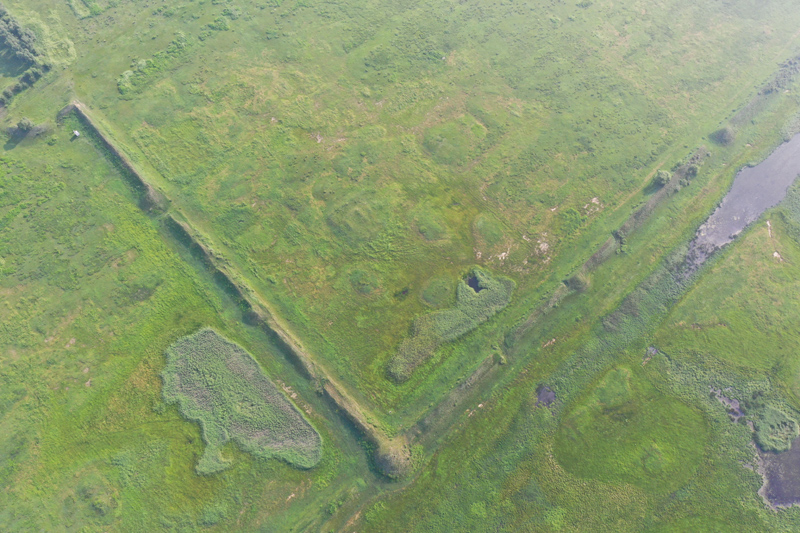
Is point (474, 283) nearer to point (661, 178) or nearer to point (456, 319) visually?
point (456, 319)

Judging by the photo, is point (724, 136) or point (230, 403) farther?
point (724, 136)

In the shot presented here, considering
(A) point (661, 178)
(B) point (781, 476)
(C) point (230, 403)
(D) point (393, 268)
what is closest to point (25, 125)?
(C) point (230, 403)

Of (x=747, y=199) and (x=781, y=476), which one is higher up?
(x=747, y=199)

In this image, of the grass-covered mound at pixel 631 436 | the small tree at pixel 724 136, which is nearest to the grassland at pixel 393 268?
the grass-covered mound at pixel 631 436

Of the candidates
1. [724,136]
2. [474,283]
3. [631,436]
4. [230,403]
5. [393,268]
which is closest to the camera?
[230,403]

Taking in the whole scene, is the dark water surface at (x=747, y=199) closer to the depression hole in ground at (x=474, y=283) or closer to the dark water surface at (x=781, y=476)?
the dark water surface at (x=781, y=476)

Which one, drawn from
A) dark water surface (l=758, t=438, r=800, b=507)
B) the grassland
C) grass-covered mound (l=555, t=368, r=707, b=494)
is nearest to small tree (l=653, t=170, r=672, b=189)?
the grassland

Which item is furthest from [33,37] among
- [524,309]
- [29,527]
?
[524,309]

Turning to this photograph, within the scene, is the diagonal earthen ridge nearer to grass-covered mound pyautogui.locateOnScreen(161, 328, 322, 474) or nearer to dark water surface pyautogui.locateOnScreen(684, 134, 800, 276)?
grass-covered mound pyautogui.locateOnScreen(161, 328, 322, 474)
